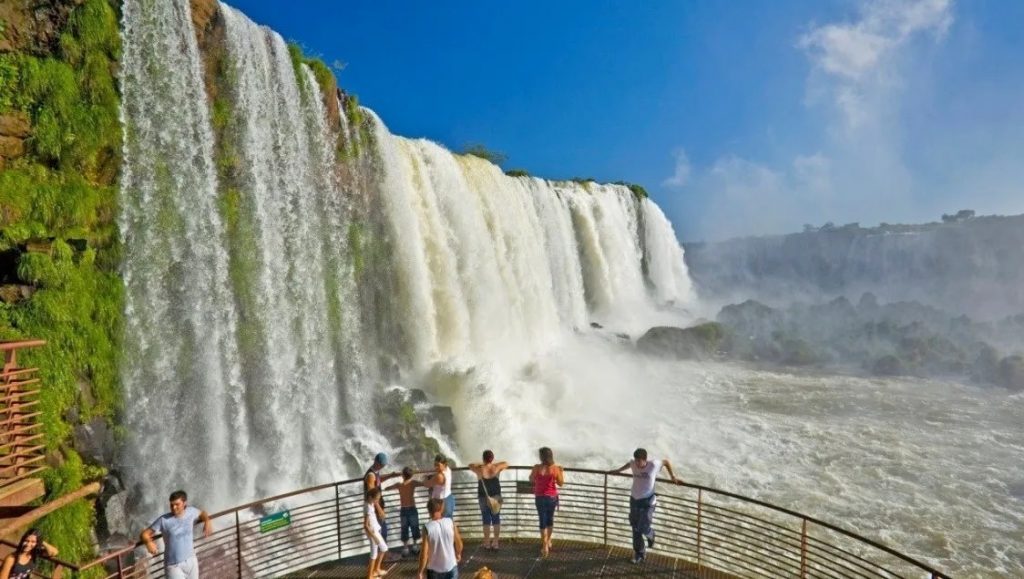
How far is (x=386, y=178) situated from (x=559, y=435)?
31.5 feet

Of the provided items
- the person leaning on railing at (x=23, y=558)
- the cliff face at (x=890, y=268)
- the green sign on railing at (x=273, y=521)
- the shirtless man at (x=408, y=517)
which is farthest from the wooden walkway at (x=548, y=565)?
the cliff face at (x=890, y=268)

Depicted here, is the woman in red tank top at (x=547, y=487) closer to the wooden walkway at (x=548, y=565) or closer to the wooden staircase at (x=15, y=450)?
the wooden walkway at (x=548, y=565)

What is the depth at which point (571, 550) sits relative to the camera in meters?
8.03

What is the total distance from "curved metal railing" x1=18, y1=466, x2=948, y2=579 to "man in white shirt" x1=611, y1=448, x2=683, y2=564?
36 centimetres

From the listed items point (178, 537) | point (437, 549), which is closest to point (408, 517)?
point (437, 549)

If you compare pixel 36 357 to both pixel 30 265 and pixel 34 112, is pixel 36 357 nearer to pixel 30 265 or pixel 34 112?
pixel 30 265

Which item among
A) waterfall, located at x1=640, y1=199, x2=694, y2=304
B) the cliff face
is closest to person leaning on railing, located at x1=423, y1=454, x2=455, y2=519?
waterfall, located at x1=640, y1=199, x2=694, y2=304

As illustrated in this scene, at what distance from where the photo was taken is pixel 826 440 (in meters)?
17.2

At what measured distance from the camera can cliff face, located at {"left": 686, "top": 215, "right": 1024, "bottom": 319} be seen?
200 feet

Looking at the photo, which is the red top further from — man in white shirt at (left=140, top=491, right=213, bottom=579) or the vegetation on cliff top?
the vegetation on cliff top

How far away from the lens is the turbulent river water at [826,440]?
39.5ft

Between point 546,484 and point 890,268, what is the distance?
8041cm

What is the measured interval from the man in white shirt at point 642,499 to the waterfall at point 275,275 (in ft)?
25.5

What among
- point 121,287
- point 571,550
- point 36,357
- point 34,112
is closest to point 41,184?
point 34,112
